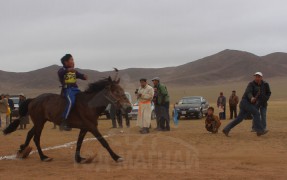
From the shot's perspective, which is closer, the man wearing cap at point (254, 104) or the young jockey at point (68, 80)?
the young jockey at point (68, 80)

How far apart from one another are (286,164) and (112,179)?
3991mm

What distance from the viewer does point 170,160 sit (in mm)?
10414

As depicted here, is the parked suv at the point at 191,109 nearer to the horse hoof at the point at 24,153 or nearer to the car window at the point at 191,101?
the car window at the point at 191,101

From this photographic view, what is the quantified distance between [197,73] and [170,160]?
165 metres

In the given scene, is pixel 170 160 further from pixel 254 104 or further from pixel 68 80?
pixel 254 104

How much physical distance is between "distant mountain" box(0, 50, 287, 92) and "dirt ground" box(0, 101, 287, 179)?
114 metres

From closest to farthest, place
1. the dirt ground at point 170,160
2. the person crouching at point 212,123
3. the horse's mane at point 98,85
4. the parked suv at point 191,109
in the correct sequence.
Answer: the dirt ground at point 170,160 < the horse's mane at point 98,85 < the person crouching at point 212,123 < the parked suv at point 191,109

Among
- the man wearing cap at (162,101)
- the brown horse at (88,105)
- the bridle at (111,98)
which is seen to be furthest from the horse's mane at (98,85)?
the man wearing cap at (162,101)

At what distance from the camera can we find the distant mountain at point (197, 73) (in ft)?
483

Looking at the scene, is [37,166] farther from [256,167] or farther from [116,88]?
[256,167]

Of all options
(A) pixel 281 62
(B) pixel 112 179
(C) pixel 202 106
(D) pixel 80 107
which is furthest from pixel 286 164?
(A) pixel 281 62

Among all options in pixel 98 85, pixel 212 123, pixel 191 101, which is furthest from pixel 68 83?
pixel 191 101

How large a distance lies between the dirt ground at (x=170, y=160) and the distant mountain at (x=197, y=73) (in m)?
114

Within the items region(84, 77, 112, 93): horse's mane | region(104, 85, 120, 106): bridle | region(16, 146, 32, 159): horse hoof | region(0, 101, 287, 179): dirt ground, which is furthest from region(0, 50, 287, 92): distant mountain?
region(104, 85, 120, 106): bridle
